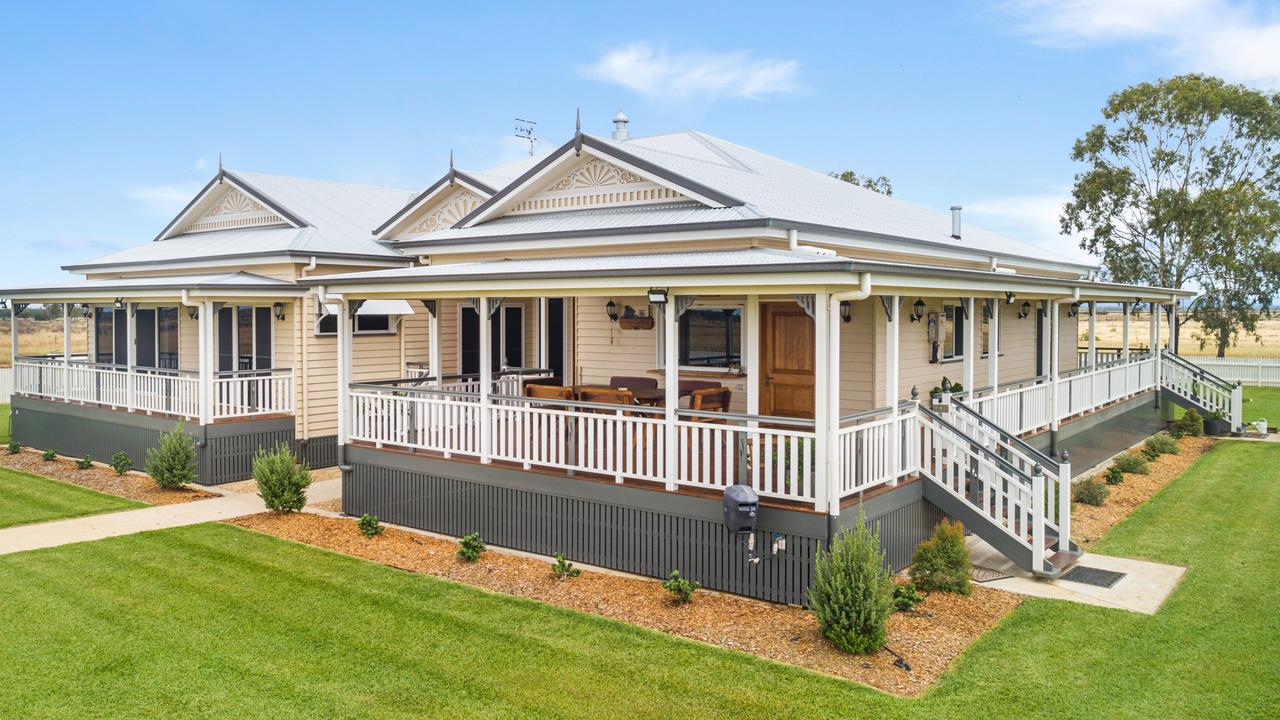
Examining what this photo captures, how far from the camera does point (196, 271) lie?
1933 centimetres

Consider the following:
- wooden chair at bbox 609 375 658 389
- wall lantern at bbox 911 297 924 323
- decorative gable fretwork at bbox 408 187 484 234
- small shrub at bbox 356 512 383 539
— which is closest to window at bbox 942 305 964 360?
wall lantern at bbox 911 297 924 323

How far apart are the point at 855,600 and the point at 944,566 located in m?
2.03

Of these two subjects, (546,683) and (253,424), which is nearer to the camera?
(546,683)

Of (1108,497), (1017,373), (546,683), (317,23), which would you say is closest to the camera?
(546,683)

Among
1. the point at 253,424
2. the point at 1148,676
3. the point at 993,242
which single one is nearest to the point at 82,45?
the point at 253,424

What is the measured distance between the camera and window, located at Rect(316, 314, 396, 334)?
1758 cm

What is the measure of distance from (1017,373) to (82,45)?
90.8 feet

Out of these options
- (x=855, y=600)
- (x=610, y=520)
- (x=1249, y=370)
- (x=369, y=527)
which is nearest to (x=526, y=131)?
(x=369, y=527)

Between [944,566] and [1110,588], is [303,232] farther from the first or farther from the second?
[1110,588]

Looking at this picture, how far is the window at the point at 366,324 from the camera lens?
17578mm

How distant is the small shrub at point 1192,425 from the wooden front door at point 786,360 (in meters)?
12.6

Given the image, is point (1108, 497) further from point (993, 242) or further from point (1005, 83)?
point (1005, 83)

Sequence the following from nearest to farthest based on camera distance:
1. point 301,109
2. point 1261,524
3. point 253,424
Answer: point 1261,524 < point 253,424 < point 301,109

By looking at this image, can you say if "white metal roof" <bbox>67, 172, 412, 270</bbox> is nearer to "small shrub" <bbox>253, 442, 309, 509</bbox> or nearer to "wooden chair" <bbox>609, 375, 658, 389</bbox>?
"small shrub" <bbox>253, 442, 309, 509</bbox>
